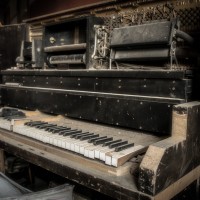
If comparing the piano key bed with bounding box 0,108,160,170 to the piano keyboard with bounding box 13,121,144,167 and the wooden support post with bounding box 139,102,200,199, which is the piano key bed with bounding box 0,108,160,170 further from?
the wooden support post with bounding box 139,102,200,199

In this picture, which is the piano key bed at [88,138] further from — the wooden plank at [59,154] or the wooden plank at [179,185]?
the wooden plank at [179,185]

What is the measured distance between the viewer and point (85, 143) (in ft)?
5.30

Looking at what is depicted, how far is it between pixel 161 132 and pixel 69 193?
74 centimetres

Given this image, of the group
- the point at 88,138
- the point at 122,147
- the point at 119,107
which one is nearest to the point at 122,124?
the point at 119,107

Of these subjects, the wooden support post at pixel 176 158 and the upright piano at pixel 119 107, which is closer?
the wooden support post at pixel 176 158

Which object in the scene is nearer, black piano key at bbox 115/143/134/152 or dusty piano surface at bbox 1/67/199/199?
dusty piano surface at bbox 1/67/199/199

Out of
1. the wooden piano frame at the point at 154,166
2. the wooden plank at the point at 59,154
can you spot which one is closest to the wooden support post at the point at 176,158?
the wooden piano frame at the point at 154,166

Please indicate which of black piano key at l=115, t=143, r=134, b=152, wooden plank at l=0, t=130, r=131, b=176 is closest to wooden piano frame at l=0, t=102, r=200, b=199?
wooden plank at l=0, t=130, r=131, b=176

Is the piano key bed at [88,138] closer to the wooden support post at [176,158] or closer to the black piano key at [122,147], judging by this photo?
the black piano key at [122,147]

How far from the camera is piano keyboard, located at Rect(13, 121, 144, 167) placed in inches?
55.1

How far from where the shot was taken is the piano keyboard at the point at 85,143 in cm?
140

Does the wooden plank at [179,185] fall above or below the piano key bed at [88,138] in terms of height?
below

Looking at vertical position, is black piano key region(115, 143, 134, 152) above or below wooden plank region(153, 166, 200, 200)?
above

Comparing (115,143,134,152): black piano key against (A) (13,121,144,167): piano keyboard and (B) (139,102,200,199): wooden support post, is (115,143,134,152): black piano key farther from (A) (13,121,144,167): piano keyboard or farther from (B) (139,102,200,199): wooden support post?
(B) (139,102,200,199): wooden support post
